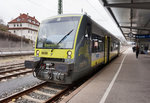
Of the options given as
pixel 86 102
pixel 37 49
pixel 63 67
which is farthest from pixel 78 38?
pixel 86 102

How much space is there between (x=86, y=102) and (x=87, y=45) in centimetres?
303

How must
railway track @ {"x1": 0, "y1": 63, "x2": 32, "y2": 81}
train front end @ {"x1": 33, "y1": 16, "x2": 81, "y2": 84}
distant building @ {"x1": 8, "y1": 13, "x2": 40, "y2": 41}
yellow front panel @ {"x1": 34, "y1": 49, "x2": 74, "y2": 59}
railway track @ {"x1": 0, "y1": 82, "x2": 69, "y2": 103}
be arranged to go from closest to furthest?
railway track @ {"x1": 0, "y1": 82, "x2": 69, "y2": 103}
train front end @ {"x1": 33, "y1": 16, "x2": 81, "y2": 84}
yellow front panel @ {"x1": 34, "y1": 49, "x2": 74, "y2": 59}
railway track @ {"x1": 0, "y1": 63, "x2": 32, "y2": 81}
distant building @ {"x1": 8, "y1": 13, "x2": 40, "y2": 41}

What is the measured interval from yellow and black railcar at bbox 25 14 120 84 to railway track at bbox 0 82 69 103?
51 cm

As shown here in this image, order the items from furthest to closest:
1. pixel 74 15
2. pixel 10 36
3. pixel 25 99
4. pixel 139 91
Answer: pixel 10 36 < pixel 74 15 < pixel 139 91 < pixel 25 99

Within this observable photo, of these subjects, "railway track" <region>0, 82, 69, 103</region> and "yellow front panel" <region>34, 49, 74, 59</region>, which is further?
"yellow front panel" <region>34, 49, 74, 59</region>

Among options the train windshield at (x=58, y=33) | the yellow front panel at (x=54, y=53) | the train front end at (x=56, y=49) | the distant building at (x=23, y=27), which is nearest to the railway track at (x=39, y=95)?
the train front end at (x=56, y=49)

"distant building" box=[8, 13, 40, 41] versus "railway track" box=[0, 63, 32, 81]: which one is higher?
"distant building" box=[8, 13, 40, 41]

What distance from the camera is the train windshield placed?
19.6 ft

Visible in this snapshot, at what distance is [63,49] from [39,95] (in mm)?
2037

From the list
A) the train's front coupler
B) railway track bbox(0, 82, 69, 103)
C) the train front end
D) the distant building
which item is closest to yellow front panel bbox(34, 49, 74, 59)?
the train front end

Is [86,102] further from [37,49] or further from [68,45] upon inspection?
[37,49]

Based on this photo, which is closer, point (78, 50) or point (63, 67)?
point (63, 67)

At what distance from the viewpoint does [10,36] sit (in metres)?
39.9

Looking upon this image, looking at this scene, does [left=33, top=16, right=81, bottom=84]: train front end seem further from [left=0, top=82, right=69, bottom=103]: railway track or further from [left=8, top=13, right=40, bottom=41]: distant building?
[left=8, top=13, right=40, bottom=41]: distant building
